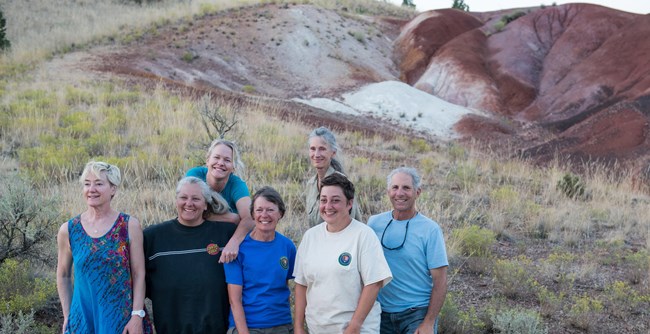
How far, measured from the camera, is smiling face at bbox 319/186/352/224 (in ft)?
12.7

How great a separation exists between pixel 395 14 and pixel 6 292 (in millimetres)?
45581

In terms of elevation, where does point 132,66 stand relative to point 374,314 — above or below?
above

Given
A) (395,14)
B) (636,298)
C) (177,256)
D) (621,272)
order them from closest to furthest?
(177,256) < (636,298) < (621,272) < (395,14)

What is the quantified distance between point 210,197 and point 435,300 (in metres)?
1.72

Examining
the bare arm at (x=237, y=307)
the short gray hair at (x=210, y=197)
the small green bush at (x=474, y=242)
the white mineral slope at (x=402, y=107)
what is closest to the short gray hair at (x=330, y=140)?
the short gray hair at (x=210, y=197)

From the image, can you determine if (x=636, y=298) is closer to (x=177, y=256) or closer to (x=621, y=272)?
(x=621, y=272)

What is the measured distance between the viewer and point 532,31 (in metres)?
33.6

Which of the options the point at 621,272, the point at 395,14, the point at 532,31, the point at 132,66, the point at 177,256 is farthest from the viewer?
the point at 395,14

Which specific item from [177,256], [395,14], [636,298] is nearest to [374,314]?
[177,256]

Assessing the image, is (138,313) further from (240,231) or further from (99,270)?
(240,231)

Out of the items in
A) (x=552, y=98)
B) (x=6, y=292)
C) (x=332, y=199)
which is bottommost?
(x=6, y=292)

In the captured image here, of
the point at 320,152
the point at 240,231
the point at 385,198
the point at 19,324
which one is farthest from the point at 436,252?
the point at 385,198

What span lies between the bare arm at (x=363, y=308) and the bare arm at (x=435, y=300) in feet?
1.71

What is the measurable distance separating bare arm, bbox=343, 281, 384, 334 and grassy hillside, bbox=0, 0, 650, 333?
2.01m
